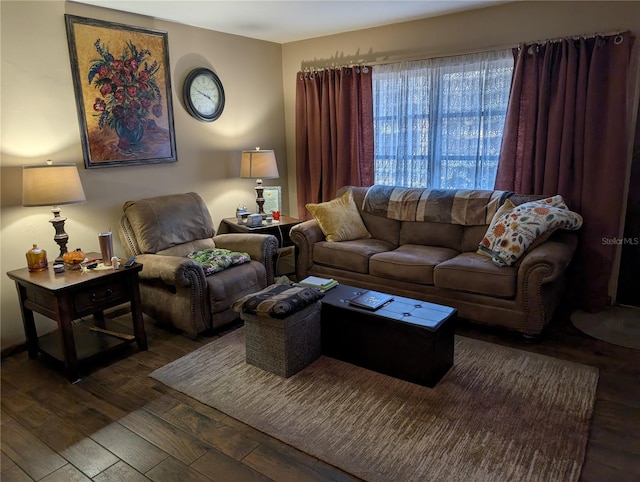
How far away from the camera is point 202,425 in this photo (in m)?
2.27

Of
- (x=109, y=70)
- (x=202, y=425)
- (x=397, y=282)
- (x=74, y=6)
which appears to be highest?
(x=74, y=6)

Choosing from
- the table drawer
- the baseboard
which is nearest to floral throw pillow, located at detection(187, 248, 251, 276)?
the table drawer

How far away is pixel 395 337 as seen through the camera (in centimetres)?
256

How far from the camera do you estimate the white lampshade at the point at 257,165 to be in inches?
168

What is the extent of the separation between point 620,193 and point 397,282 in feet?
5.83

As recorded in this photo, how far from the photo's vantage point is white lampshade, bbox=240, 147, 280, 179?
14.0ft

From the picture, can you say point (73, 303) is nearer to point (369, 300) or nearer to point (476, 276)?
point (369, 300)

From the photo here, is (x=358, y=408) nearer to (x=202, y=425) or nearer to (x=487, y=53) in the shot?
(x=202, y=425)

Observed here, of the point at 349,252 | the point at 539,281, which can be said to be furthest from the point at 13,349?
the point at 539,281

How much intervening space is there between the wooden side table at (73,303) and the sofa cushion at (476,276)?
7.06ft

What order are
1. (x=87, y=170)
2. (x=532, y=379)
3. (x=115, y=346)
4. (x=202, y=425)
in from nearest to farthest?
(x=202, y=425), (x=532, y=379), (x=115, y=346), (x=87, y=170)

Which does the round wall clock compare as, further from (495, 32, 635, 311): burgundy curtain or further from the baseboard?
(495, 32, 635, 311): burgundy curtain

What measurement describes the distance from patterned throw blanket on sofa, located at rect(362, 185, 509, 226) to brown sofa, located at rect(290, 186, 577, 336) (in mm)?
27

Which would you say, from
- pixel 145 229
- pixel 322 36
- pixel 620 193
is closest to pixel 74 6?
pixel 145 229
